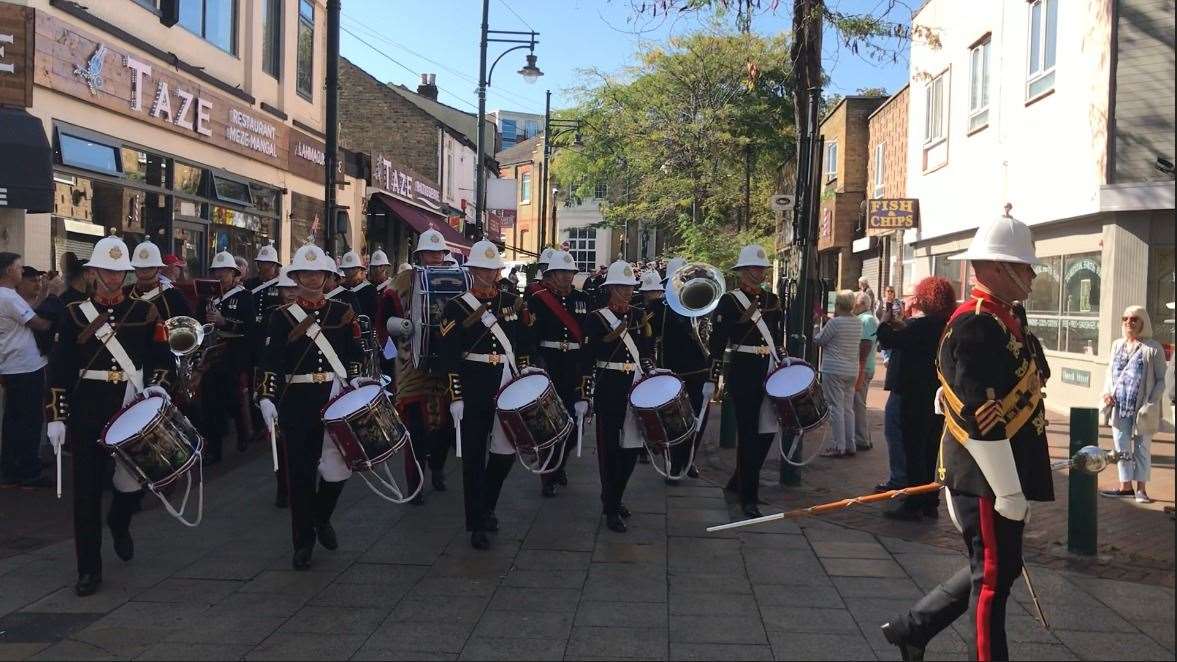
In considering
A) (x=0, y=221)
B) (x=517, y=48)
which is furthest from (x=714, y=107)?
(x=0, y=221)

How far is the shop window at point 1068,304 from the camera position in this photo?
44.3ft

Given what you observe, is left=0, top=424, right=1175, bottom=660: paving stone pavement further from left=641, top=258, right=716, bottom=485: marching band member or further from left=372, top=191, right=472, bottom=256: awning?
left=372, top=191, right=472, bottom=256: awning

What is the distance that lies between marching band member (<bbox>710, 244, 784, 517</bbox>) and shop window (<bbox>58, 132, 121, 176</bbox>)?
8.11 metres

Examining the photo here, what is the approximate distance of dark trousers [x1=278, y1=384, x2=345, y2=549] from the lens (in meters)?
6.05

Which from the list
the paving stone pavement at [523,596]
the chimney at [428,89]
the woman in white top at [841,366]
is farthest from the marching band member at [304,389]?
the chimney at [428,89]

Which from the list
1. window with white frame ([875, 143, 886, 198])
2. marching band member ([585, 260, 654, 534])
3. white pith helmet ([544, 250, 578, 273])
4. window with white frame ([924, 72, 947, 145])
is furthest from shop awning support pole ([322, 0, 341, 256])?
window with white frame ([875, 143, 886, 198])

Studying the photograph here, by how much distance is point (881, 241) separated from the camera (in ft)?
83.8

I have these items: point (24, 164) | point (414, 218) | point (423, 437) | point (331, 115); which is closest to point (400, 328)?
point (423, 437)

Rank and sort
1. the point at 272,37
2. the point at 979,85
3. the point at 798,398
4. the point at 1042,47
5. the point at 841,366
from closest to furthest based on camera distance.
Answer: the point at 798,398 < the point at 841,366 < the point at 1042,47 < the point at 979,85 < the point at 272,37

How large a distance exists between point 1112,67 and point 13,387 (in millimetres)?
12732

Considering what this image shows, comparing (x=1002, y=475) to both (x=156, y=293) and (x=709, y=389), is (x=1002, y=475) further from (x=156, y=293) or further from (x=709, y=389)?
(x=156, y=293)

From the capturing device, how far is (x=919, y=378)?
24.5ft

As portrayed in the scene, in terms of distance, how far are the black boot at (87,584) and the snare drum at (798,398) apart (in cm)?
451

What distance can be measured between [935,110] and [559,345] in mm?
15056
